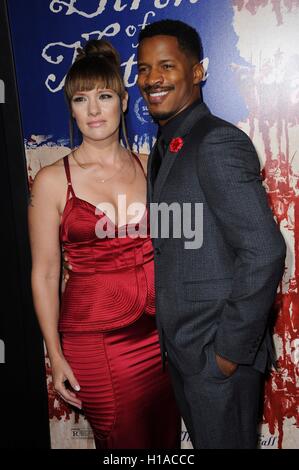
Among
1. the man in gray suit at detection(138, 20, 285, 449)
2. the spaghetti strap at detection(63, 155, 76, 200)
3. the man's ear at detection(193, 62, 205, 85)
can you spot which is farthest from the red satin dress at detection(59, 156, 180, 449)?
the man's ear at detection(193, 62, 205, 85)

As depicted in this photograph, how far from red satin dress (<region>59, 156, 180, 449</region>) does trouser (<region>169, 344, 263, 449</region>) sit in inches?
10.5

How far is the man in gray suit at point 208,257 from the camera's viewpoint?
1421mm

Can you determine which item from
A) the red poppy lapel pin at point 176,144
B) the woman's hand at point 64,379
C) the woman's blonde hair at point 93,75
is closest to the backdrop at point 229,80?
the woman's blonde hair at point 93,75

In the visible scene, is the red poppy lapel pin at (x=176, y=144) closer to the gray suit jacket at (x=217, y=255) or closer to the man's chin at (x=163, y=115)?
the gray suit jacket at (x=217, y=255)

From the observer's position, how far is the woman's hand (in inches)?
75.7

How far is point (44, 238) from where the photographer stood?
188 cm

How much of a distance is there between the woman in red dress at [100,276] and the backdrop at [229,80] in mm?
231

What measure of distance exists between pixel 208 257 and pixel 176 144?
37cm

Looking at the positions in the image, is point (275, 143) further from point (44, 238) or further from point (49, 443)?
point (49, 443)

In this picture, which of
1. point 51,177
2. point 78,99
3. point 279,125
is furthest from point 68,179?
point 279,125

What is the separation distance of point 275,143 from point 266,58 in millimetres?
335

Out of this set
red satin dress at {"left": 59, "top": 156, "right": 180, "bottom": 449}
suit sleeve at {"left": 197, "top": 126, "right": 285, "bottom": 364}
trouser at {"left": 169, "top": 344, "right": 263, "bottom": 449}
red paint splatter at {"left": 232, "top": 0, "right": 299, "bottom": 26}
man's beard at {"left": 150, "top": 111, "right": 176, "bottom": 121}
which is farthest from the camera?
red paint splatter at {"left": 232, "top": 0, "right": 299, "bottom": 26}

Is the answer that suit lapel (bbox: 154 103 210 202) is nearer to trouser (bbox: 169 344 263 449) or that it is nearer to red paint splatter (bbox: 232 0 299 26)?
trouser (bbox: 169 344 263 449)
